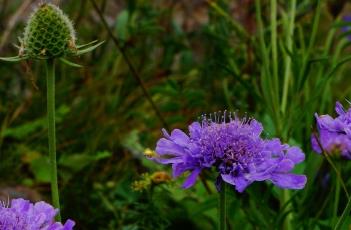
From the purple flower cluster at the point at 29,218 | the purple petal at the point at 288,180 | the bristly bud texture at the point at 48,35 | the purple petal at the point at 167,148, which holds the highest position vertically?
the bristly bud texture at the point at 48,35

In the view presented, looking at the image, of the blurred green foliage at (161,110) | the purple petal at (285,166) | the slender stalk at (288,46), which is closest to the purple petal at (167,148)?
the purple petal at (285,166)

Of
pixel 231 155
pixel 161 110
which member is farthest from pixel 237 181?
pixel 161 110

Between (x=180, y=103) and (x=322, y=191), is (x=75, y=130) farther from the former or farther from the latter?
(x=322, y=191)

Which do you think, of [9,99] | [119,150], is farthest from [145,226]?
[9,99]

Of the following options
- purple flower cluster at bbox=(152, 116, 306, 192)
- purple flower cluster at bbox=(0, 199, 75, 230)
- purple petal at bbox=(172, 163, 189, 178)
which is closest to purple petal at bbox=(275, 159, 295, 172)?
purple flower cluster at bbox=(152, 116, 306, 192)

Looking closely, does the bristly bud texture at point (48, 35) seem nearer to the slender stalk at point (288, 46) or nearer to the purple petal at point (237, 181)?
the purple petal at point (237, 181)

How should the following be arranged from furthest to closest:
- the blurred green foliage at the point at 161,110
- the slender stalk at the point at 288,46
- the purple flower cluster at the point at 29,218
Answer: the slender stalk at the point at 288,46 → the blurred green foliage at the point at 161,110 → the purple flower cluster at the point at 29,218

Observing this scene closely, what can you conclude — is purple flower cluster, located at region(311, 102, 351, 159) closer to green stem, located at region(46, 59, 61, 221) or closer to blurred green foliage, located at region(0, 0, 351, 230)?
blurred green foliage, located at region(0, 0, 351, 230)
